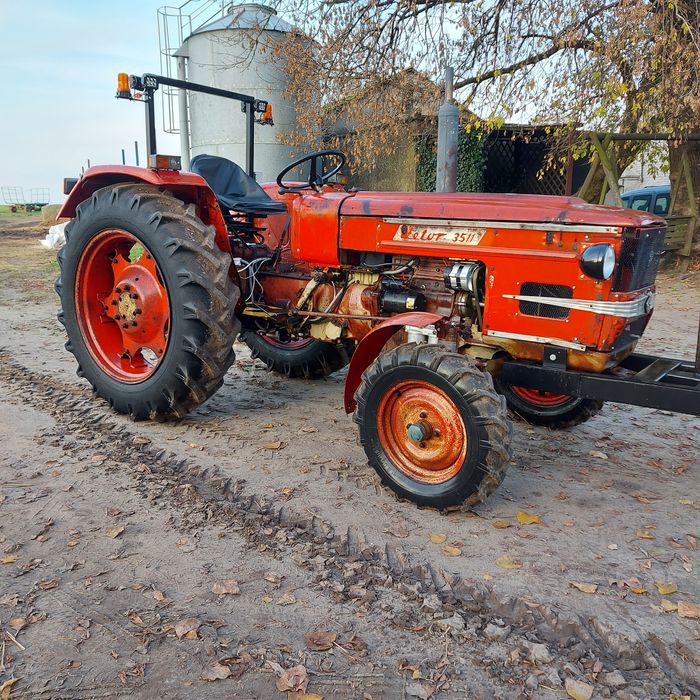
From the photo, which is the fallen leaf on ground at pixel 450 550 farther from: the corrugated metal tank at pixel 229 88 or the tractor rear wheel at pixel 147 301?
the corrugated metal tank at pixel 229 88

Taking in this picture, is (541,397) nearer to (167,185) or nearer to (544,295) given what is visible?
(544,295)

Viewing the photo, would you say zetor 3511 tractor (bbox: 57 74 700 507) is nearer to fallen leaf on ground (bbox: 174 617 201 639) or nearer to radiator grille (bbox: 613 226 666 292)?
radiator grille (bbox: 613 226 666 292)

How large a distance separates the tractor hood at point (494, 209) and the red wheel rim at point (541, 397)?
1272 mm

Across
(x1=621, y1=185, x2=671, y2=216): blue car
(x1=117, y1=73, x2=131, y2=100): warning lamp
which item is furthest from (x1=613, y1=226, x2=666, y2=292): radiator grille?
(x1=621, y1=185, x2=671, y2=216): blue car

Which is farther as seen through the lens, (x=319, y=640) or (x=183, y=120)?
(x=183, y=120)

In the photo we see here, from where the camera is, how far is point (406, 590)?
8.00 ft

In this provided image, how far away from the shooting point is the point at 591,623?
7.43ft

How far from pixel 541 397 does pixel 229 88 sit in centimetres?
1169

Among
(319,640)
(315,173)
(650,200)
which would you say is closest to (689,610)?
(319,640)

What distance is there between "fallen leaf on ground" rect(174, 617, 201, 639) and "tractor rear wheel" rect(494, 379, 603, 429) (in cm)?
234

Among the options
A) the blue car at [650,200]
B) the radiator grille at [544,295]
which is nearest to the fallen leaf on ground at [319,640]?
the radiator grille at [544,295]

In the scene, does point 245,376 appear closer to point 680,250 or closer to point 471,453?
point 471,453

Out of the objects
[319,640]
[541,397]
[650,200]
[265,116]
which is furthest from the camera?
[650,200]

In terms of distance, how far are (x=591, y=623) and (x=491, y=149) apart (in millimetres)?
13421
